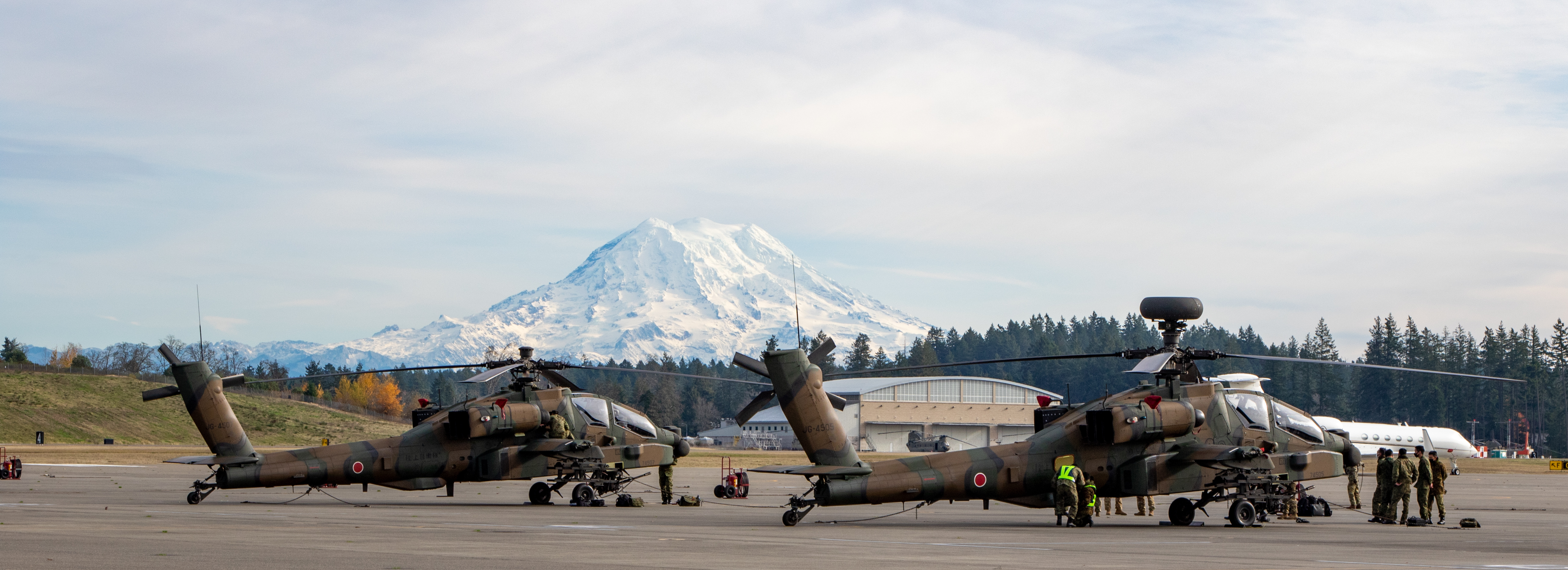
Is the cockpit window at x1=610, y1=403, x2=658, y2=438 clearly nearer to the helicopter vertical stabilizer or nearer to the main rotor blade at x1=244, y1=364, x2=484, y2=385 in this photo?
the main rotor blade at x1=244, y1=364, x2=484, y2=385

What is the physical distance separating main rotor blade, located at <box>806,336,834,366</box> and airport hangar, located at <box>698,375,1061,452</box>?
109 meters

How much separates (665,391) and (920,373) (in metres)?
44.7

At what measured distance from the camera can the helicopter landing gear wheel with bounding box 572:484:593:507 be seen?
30219 mm

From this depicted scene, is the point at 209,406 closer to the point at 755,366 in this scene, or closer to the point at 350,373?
the point at 350,373

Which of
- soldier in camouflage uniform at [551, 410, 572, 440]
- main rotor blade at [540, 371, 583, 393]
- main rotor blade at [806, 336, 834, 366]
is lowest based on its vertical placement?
soldier in camouflage uniform at [551, 410, 572, 440]

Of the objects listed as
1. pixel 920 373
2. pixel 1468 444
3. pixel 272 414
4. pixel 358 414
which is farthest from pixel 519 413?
pixel 920 373

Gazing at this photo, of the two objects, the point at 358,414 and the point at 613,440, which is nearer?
the point at 613,440

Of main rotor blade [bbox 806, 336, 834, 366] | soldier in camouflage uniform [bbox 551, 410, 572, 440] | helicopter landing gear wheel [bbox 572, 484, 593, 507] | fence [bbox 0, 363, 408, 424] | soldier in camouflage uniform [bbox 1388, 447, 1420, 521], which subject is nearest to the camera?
main rotor blade [bbox 806, 336, 834, 366]

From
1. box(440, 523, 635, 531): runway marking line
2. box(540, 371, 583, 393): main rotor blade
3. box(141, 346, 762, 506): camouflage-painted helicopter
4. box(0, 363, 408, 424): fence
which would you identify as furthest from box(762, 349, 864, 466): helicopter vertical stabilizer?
box(0, 363, 408, 424): fence

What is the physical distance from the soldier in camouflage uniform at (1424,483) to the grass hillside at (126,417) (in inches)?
3541

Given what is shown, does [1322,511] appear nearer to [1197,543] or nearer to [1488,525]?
[1488,525]

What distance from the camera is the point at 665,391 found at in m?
192

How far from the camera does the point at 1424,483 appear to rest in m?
26.5

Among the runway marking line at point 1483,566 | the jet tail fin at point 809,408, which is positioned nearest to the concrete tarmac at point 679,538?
the runway marking line at point 1483,566
